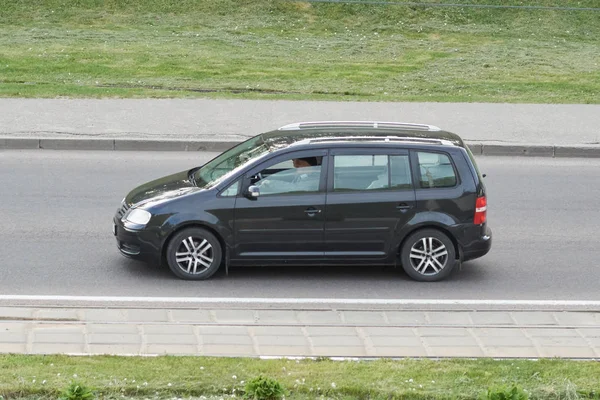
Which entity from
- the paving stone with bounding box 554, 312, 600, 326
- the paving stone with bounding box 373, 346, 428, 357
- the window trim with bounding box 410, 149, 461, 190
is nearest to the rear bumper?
the window trim with bounding box 410, 149, 461, 190

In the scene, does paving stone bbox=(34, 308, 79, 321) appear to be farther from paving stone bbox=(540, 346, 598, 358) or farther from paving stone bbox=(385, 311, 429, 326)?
paving stone bbox=(540, 346, 598, 358)

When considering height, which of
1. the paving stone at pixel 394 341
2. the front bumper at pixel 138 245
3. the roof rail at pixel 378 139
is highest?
the roof rail at pixel 378 139

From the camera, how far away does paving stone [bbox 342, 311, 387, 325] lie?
30.8 feet

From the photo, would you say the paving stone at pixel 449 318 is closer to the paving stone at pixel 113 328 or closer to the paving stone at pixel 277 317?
the paving stone at pixel 277 317

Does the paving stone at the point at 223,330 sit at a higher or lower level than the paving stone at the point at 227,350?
higher

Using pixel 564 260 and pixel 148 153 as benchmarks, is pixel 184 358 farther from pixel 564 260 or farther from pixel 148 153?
pixel 148 153

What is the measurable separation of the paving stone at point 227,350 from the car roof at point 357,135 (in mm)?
2911

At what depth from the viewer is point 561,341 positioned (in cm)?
889

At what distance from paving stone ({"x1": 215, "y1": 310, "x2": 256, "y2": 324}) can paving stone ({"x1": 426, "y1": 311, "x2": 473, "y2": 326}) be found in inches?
62.4

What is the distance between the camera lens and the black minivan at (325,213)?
10625 millimetres

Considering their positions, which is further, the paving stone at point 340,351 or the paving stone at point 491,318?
the paving stone at point 491,318

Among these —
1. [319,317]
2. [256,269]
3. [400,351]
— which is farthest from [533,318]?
[256,269]

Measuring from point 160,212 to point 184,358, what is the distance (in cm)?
288

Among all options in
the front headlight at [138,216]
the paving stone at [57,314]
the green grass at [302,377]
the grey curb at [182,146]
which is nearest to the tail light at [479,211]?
the green grass at [302,377]
